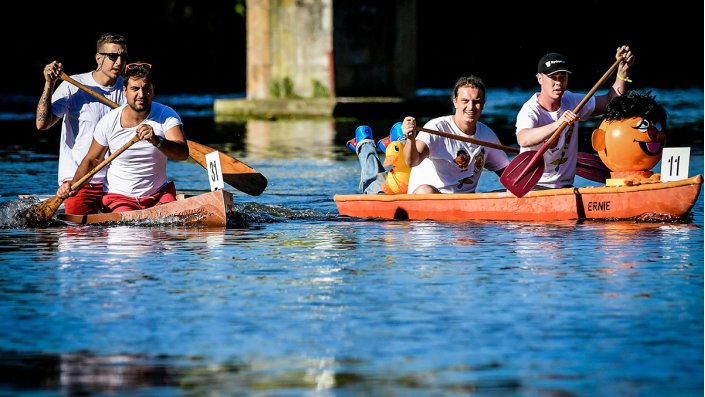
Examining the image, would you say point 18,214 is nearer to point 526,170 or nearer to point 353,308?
point 526,170

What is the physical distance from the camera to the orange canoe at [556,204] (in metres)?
12.9

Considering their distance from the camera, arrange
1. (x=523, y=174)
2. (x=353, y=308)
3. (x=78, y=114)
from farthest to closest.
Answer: (x=78, y=114), (x=523, y=174), (x=353, y=308)

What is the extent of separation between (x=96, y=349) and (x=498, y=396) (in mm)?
1967

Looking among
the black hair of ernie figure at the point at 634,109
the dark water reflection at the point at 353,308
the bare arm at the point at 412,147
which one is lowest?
the dark water reflection at the point at 353,308

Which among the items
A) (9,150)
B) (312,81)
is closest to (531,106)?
(9,150)

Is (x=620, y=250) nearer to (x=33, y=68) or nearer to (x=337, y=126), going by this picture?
(x=337, y=126)

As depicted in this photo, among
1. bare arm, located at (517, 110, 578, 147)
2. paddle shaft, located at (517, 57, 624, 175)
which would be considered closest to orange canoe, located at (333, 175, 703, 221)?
paddle shaft, located at (517, 57, 624, 175)

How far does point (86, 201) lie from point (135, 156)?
0.71m

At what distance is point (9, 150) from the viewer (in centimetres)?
2467

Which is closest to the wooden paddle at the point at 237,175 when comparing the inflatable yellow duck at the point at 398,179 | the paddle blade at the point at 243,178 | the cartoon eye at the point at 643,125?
the paddle blade at the point at 243,178

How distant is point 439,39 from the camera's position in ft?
191

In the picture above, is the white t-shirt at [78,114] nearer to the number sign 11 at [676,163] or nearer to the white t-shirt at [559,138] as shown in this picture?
the white t-shirt at [559,138]

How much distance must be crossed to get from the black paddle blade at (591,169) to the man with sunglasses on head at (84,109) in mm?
3658

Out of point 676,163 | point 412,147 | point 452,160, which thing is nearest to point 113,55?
point 412,147
